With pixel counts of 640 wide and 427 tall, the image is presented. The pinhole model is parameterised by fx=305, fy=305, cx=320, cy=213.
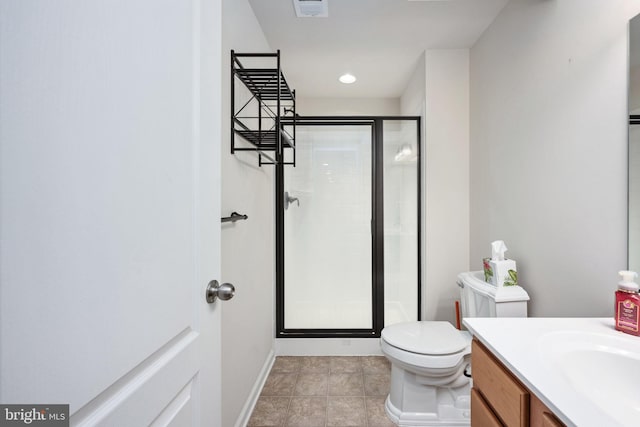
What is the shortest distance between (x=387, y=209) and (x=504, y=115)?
3.54ft

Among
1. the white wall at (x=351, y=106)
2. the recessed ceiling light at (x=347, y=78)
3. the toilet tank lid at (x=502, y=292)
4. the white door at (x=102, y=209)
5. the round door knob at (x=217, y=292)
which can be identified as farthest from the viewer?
the white wall at (x=351, y=106)

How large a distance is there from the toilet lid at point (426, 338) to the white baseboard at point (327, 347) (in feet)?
2.43

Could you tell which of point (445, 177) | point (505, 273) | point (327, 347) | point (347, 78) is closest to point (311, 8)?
point (347, 78)

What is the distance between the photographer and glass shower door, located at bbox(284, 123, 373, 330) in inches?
102

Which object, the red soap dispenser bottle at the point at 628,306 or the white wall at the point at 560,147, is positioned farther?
the white wall at the point at 560,147

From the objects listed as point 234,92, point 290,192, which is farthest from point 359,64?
point 234,92

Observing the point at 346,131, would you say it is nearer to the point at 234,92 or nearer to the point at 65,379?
the point at 234,92

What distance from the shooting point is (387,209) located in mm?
2586

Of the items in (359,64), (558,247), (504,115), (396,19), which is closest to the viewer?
(558,247)

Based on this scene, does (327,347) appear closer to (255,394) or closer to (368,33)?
(255,394)

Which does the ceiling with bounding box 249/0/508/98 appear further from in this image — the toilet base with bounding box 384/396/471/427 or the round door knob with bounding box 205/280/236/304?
the toilet base with bounding box 384/396/471/427

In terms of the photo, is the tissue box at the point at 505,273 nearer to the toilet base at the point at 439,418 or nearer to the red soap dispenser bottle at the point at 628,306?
the red soap dispenser bottle at the point at 628,306

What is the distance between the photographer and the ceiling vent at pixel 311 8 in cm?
171

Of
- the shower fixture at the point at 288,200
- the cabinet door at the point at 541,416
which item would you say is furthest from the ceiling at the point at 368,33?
the cabinet door at the point at 541,416
